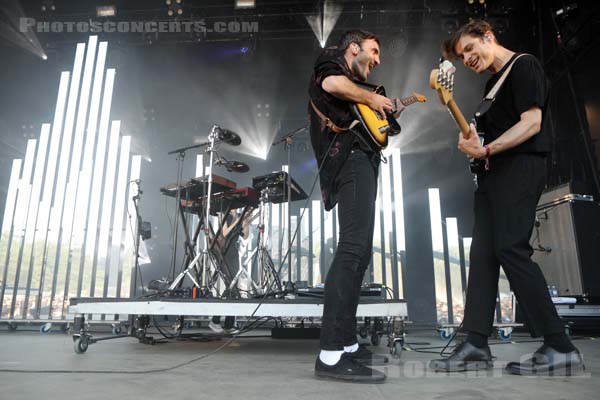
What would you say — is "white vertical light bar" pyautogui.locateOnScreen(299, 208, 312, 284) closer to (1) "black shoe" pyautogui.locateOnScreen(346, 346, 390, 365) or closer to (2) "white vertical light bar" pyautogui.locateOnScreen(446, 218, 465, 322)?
(2) "white vertical light bar" pyautogui.locateOnScreen(446, 218, 465, 322)

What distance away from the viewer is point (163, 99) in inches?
283

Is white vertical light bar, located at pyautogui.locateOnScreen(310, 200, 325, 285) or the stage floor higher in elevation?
white vertical light bar, located at pyautogui.locateOnScreen(310, 200, 325, 285)

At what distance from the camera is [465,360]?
161 cm

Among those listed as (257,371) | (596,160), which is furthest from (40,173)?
(596,160)

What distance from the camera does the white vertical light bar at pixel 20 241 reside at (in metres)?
5.36

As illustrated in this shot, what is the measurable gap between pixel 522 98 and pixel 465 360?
107 centimetres

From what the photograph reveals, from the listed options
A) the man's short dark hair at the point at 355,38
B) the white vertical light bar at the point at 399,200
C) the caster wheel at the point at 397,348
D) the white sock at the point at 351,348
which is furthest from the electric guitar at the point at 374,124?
the white vertical light bar at the point at 399,200

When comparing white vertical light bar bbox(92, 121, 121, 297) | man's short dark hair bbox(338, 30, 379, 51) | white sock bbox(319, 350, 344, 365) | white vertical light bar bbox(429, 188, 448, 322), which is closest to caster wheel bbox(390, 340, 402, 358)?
Result: white sock bbox(319, 350, 344, 365)

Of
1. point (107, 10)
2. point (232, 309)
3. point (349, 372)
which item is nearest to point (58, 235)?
point (107, 10)

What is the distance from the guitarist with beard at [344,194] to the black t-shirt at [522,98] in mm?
448

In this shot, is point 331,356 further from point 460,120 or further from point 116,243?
point 116,243

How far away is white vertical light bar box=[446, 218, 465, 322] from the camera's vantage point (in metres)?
5.91

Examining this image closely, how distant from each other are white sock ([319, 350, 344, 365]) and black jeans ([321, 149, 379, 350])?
0.05 ft

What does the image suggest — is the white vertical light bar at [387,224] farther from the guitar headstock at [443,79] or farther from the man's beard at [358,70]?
the guitar headstock at [443,79]
